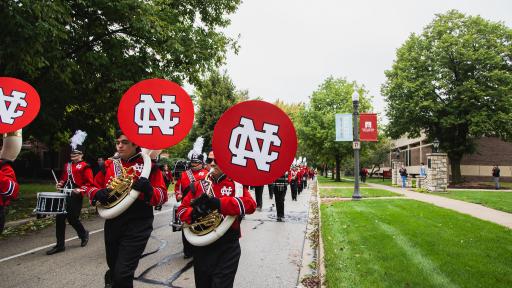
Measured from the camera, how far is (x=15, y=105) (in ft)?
19.0

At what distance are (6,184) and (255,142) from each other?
363 cm

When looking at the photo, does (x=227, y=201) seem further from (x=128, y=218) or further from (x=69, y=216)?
(x=69, y=216)

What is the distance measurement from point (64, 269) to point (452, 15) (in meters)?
41.3

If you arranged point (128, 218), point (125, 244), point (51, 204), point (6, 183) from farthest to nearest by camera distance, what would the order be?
1. point (51, 204)
2. point (6, 183)
3. point (128, 218)
4. point (125, 244)

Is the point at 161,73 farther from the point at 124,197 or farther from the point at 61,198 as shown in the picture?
the point at 124,197

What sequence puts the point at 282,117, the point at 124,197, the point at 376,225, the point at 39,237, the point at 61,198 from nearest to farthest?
the point at 282,117
the point at 124,197
the point at 61,198
the point at 39,237
the point at 376,225

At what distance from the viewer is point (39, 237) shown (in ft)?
31.0

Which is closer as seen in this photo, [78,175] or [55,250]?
[78,175]

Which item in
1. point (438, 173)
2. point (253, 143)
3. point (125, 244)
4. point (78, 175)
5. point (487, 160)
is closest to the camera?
point (253, 143)

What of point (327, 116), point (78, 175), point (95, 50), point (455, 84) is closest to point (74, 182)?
point (78, 175)

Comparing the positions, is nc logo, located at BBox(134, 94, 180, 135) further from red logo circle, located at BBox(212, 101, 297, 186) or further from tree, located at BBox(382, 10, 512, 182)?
tree, located at BBox(382, 10, 512, 182)

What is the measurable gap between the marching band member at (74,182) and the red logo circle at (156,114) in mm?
3550

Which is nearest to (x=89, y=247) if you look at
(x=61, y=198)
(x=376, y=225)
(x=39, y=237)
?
(x=61, y=198)

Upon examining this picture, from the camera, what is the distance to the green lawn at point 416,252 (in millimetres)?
5559
